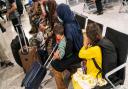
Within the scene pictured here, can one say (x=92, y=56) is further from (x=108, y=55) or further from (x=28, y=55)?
(x=28, y=55)

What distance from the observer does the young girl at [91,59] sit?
2.20 metres

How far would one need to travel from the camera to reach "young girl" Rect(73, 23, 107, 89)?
220cm

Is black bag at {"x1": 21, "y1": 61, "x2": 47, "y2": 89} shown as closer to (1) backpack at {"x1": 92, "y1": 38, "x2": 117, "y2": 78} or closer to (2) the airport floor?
(2) the airport floor

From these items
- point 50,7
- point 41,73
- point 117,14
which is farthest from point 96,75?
point 117,14

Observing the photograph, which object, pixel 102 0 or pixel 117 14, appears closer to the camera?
pixel 117 14

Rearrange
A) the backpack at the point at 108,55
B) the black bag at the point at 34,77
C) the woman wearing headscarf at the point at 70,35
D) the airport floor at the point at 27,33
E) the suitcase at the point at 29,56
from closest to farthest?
the backpack at the point at 108,55, the woman wearing headscarf at the point at 70,35, the black bag at the point at 34,77, the suitcase at the point at 29,56, the airport floor at the point at 27,33

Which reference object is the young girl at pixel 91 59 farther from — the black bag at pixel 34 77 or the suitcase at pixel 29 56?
the suitcase at pixel 29 56

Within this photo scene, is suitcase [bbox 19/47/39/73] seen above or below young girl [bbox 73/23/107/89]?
below

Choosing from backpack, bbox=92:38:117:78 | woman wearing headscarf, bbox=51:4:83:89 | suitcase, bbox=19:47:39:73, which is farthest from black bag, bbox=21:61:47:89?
backpack, bbox=92:38:117:78

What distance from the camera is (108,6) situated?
6.96 m

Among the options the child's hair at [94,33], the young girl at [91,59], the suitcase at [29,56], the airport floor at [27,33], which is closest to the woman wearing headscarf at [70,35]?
the young girl at [91,59]

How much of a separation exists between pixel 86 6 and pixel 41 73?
460 cm

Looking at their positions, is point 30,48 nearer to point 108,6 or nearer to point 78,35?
point 78,35

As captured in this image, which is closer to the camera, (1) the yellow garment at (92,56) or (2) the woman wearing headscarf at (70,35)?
(1) the yellow garment at (92,56)
